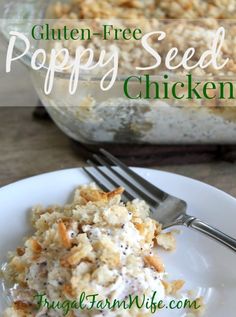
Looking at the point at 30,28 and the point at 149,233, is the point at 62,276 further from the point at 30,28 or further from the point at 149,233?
the point at 30,28

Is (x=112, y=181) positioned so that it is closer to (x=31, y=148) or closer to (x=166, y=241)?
(x=166, y=241)

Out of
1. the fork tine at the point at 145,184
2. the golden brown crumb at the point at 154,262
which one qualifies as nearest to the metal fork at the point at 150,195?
the fork tine at the point at 145,184

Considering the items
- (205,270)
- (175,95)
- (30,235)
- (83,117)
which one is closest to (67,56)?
(83,117)

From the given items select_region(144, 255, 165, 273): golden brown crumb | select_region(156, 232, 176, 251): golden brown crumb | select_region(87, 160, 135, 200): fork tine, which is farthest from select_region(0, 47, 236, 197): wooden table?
select_region(144, 255, 165, 273): golden brown crumb

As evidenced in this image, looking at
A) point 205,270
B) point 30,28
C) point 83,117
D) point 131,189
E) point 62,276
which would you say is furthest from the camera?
point 30,28

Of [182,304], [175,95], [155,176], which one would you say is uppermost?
[175,95]

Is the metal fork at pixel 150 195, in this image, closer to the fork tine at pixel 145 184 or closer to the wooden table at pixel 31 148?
the fork tine at pixel 145 184
